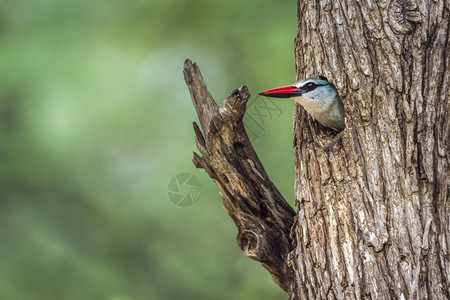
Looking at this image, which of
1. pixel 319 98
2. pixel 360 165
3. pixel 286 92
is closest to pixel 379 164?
pixel 360 165

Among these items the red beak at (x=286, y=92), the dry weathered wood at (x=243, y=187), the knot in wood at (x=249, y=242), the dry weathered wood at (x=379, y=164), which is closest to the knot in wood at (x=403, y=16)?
the dry weathered wood at (x=379, y=164)

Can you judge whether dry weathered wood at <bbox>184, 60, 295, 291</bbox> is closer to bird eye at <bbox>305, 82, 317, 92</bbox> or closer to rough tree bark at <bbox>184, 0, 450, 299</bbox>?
rough tree bark at <bbox>184, 0, 450, 299</bbox>

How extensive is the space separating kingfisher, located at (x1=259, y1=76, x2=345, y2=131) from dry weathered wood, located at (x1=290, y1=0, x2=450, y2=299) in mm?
120

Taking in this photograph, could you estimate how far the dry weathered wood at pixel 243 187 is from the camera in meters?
3.58

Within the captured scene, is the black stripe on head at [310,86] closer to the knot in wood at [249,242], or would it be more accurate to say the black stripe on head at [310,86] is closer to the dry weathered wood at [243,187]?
the dry weathered wood at [243,187]

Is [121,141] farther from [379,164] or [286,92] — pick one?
[379,164]

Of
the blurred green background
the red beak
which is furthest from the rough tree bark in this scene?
the blurred green background

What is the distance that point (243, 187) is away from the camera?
3654 millimetres

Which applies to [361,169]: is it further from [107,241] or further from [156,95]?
[107,241]

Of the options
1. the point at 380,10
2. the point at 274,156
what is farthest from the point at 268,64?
the point at 380,10

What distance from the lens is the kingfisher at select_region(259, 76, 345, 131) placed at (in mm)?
3656

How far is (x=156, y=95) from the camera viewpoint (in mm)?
8031

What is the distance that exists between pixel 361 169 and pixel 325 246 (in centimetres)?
48

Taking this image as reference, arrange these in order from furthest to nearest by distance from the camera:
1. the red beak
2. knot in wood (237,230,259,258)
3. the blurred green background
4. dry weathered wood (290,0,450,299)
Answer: the blurred green background → the red beak → knot in wood (237,230,259,258) → dry weathered wood (290,0,450,299)
